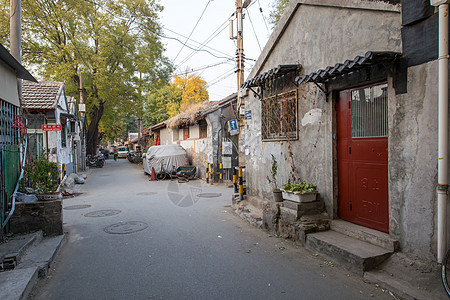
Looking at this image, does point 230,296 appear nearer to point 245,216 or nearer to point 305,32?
point 245,216

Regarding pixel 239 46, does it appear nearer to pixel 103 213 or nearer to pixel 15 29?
pixel 15 29

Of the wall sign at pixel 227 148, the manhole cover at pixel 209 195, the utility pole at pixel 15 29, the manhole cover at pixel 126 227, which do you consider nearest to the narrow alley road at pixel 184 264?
the manhole cover at pixel 126 227

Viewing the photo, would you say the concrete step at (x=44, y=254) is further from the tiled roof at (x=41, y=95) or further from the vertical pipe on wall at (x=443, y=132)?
the tiled roof at (x=41, y=95)

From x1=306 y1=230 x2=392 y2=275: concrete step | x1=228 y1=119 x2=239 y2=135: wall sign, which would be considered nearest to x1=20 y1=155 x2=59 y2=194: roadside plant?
x1=306 y1=230 x2=392 y2=275: concrete step

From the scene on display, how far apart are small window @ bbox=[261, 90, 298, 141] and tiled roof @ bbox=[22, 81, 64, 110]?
34.1 feet

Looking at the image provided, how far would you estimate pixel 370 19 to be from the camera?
4699 mm

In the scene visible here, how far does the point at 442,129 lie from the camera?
3.56 meters

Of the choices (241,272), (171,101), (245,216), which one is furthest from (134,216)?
(171,101)

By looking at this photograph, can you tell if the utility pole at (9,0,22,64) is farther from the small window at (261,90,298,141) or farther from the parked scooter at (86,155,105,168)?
the parked scooter at (86,155,105,168)

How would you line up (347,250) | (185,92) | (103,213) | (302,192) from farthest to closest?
(185,92) < (103,213) < (302,192) < (347,250)

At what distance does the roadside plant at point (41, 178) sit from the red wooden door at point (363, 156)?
6.23 metres

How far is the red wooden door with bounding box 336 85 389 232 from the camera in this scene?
15.6 ft

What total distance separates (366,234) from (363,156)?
1.36 m

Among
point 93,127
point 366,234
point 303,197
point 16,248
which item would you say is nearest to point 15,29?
point 16,248
